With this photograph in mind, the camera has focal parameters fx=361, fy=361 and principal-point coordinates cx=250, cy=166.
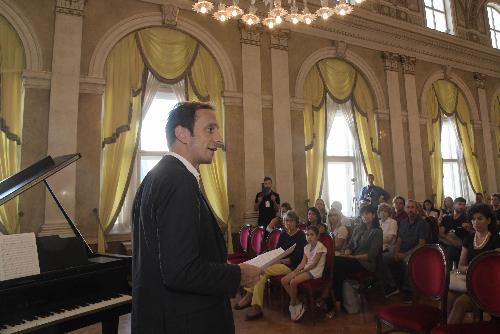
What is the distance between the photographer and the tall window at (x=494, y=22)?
10859mm

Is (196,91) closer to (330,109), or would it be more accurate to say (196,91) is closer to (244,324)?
(330,109)

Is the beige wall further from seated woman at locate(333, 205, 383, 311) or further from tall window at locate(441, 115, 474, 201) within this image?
seated woman at locate(333, 205, 383, 311)

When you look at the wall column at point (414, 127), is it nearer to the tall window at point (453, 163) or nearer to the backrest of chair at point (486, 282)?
the tall window at point (453, 163)

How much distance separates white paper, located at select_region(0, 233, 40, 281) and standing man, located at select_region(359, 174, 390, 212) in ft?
20.0

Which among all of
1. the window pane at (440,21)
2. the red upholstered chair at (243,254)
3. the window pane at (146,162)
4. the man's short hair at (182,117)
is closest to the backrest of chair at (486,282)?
the man's short hair at (182,117)

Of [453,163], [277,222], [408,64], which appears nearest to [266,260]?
[277,222]

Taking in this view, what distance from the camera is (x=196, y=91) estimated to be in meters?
6.60

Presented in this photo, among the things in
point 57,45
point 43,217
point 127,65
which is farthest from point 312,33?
point 43,217

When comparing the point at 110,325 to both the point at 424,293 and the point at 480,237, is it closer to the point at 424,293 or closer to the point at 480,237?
the point at 424,293

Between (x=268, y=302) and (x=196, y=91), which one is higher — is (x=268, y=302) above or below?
below

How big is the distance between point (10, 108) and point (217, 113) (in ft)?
10.6

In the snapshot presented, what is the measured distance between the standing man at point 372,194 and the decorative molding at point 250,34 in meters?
3.66

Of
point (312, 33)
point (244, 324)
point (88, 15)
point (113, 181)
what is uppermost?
point (312, 33)

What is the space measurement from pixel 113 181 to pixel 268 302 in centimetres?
311
